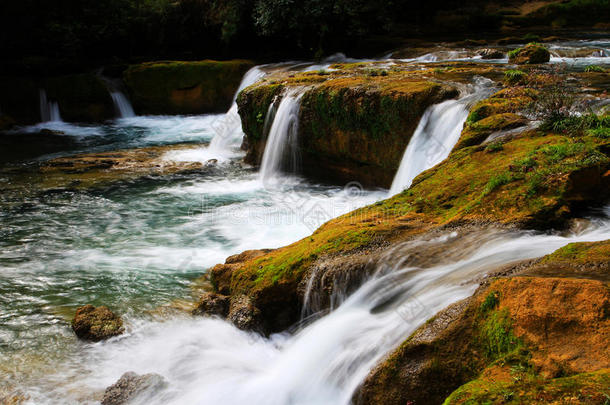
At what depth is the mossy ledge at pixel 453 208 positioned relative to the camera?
4520 millimetres

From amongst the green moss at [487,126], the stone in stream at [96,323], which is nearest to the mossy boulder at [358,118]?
the green moss at [487,126]

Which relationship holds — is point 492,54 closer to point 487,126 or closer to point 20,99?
point 487,126

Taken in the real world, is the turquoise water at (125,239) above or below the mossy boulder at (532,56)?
below

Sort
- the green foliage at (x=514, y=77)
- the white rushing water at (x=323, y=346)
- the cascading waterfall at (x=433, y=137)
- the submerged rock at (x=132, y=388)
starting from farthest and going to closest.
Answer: the green foliage at (x=514, y=77)
the cascading waterfall at (x=433, y=137)
the submerged rock at (x=132, y=388)
the white rushing water at (x=323, y=346)

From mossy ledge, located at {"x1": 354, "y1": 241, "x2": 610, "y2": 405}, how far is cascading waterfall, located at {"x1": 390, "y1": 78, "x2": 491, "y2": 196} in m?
4.48

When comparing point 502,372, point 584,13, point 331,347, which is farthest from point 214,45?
point 502,372

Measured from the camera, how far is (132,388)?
4.23 meters

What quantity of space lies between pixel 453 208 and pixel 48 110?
1793 centimetres

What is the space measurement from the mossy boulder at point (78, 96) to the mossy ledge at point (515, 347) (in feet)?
59.8

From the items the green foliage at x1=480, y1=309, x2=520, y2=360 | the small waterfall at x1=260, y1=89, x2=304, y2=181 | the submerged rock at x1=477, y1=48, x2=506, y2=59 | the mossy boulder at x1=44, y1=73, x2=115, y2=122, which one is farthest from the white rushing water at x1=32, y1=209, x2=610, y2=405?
the mossy boulder at x1=44, y1=73, x2=115, y2=122

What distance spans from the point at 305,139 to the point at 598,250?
7.82 m

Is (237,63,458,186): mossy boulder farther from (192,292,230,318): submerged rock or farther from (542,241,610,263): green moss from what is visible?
(542,241,610,263): green moss

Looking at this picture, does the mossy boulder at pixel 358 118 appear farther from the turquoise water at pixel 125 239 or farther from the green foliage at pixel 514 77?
the green foliage at pixel 514 77

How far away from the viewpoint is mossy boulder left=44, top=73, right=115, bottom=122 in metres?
18.5
